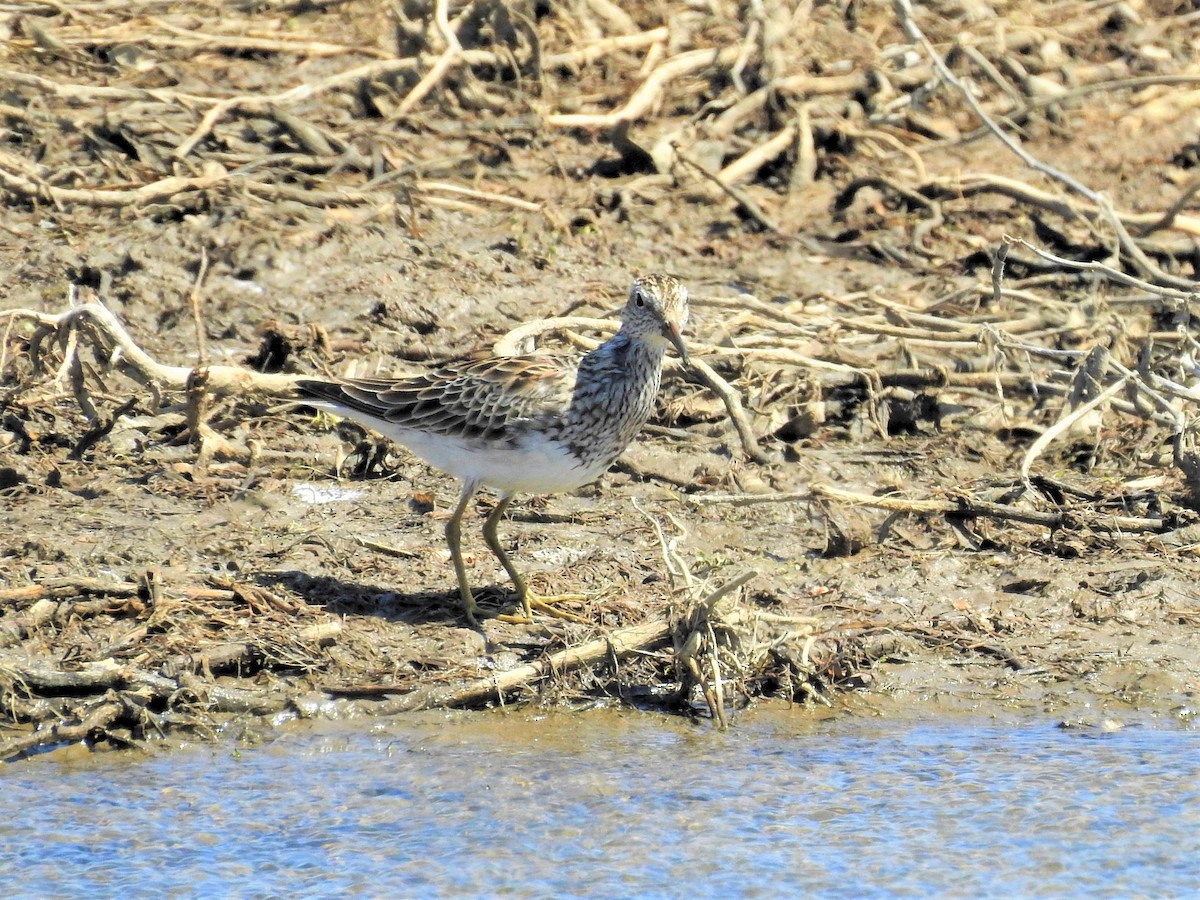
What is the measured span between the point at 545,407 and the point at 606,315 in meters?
2.63

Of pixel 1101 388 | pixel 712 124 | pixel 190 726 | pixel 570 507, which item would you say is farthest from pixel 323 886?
pixel 712 124

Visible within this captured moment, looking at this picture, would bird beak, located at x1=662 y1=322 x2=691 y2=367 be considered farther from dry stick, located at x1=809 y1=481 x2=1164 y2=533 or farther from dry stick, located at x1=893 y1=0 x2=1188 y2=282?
dry stick, located at x1=893 y1=0 x2=1188 y2=282

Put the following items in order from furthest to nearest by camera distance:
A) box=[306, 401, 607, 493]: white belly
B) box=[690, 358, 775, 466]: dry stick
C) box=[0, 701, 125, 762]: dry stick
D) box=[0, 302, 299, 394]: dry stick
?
box=[690, 358, 775, 466]: dry stick
box=[0, 302, 299, 394]: dry stick
box=[306, 401, 607, 493]: white belly
box=[0, 701, 125, 762]: dry stick

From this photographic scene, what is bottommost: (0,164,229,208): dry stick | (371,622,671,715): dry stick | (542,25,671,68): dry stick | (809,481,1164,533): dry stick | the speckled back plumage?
(371,622,671,715): dry stick

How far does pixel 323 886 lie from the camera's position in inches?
214

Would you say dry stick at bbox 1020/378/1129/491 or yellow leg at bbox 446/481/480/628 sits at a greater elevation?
dry stick at bbox 1020/378/1129/491

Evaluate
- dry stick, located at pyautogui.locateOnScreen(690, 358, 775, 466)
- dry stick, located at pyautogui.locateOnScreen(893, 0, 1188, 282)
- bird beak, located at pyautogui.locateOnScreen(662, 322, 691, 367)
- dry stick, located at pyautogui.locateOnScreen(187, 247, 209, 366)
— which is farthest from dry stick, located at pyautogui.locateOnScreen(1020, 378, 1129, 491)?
A: dry stick, located at pyautogui.locateOnScreen(187, 247, 209, 366)

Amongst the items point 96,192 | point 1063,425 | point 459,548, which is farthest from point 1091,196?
point 96,192

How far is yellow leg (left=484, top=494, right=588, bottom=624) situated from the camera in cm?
733

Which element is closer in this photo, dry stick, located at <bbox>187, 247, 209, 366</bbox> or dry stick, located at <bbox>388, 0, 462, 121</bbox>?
dry stick, located at <bbox>187, 247, 209, 366</bbox>

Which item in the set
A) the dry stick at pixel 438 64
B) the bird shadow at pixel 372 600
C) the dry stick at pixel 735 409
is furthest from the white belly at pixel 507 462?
the dry stick at pixel 438 64

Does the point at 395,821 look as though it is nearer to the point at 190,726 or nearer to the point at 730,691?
the point at 190,726

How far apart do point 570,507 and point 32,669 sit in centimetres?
282

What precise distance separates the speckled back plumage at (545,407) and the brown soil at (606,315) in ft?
1.98
